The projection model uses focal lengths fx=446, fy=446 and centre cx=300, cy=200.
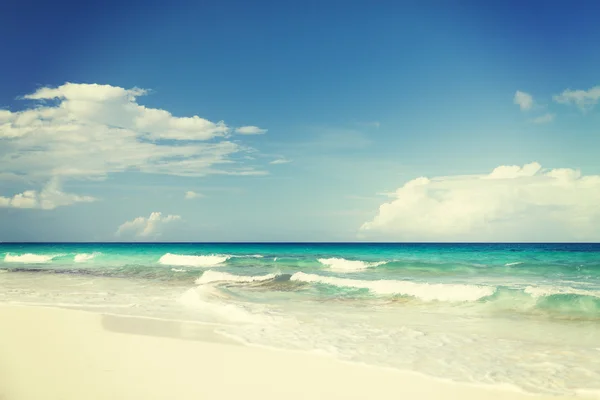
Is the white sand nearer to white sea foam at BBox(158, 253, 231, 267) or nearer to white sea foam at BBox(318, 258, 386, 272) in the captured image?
white sea foam at BBox(318, 258, 386, 272)

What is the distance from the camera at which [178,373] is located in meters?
5.64

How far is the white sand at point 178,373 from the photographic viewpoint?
4.98m

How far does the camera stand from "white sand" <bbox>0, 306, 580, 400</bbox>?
498 cm

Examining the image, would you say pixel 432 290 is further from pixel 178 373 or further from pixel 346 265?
pixel 346 265

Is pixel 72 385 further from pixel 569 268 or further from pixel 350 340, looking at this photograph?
pixel 569 268

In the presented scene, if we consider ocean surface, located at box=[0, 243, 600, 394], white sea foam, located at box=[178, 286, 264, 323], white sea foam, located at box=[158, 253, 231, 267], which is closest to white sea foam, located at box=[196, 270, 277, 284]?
ocean surface, located at box=[0, 243, 600, 394]

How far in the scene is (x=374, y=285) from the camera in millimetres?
17484

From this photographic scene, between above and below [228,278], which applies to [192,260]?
below

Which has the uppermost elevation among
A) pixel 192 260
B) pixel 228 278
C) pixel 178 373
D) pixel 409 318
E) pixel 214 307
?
pixel 178 373

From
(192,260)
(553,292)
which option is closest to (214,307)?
(553,292)

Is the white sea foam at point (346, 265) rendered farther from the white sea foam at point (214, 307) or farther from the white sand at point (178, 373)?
the white sand at point (178, 373)

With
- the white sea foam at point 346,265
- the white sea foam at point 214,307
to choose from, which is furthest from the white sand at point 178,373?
the white sea foam at point 346,265

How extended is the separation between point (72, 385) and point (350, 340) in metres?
4.54

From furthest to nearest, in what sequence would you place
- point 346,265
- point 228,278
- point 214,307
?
point 346,265 → point 228,278 → point 214,307
